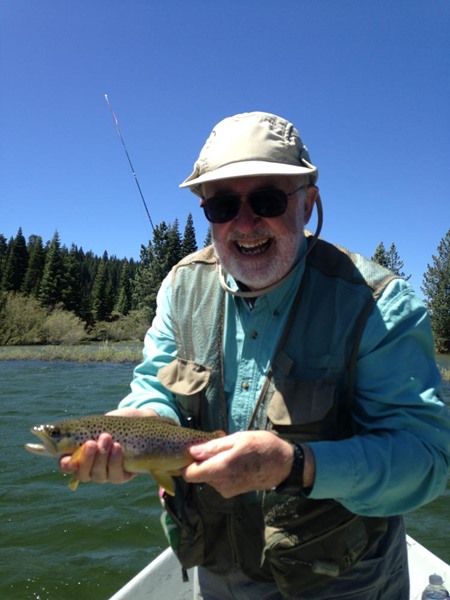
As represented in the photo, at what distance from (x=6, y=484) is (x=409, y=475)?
9186 mm

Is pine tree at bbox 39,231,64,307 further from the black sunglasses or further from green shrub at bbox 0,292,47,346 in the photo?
the black sunglasses

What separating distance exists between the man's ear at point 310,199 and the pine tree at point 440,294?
58.8 m

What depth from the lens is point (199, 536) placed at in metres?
2.58

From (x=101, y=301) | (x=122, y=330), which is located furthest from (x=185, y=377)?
(x=101, y=301)

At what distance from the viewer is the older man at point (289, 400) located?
2.07 metres

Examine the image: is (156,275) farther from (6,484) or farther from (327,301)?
(327,301)

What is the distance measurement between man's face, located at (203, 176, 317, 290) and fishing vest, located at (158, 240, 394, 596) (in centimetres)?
17

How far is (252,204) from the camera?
2445mm

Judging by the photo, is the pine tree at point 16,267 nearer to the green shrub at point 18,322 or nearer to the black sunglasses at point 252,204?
the green shrub at point 18,322

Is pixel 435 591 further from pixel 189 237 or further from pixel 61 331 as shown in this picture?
pixel 189 237

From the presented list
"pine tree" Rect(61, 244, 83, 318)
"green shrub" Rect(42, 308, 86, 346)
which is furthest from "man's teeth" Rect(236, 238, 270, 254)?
"pine tree" Rect(61, 244, 83, 318)

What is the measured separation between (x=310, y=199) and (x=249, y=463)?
1.33 metres

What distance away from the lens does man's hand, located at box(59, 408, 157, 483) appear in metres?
2.30

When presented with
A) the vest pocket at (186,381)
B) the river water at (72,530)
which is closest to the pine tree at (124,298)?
the river water at (72,530)
